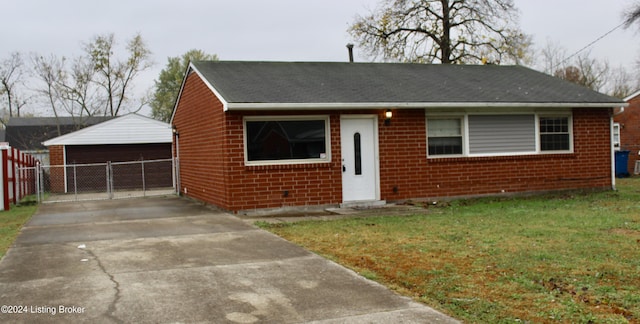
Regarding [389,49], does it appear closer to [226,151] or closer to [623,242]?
[226,151]

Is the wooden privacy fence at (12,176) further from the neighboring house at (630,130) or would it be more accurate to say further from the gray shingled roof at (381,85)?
the neighboring house at (630,130)

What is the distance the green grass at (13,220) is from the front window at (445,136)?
991cm

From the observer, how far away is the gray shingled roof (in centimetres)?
1393

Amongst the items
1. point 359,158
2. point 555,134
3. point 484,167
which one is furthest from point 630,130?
point 359,158

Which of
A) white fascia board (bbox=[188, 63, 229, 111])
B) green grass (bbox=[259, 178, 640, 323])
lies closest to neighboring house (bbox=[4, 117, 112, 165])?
white fascia board (bbox=[188, 63, 229, 111])

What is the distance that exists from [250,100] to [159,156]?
51.4ft

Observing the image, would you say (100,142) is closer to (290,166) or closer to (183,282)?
(290,166)

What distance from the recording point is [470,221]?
11094 millimetres

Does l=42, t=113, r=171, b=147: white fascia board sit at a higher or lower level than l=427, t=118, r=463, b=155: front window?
higher

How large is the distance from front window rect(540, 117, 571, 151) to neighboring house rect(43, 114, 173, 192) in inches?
670

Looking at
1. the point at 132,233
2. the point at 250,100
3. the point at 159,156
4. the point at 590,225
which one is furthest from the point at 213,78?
the point at 159,156

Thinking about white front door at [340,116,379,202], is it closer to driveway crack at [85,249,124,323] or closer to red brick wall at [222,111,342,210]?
red brick wall at [222,111,342,210]

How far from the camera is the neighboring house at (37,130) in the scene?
44.1m

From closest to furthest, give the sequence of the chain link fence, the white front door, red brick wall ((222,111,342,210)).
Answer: red brick wall ((222,111,342,210))
the white front door
the chain link fence
